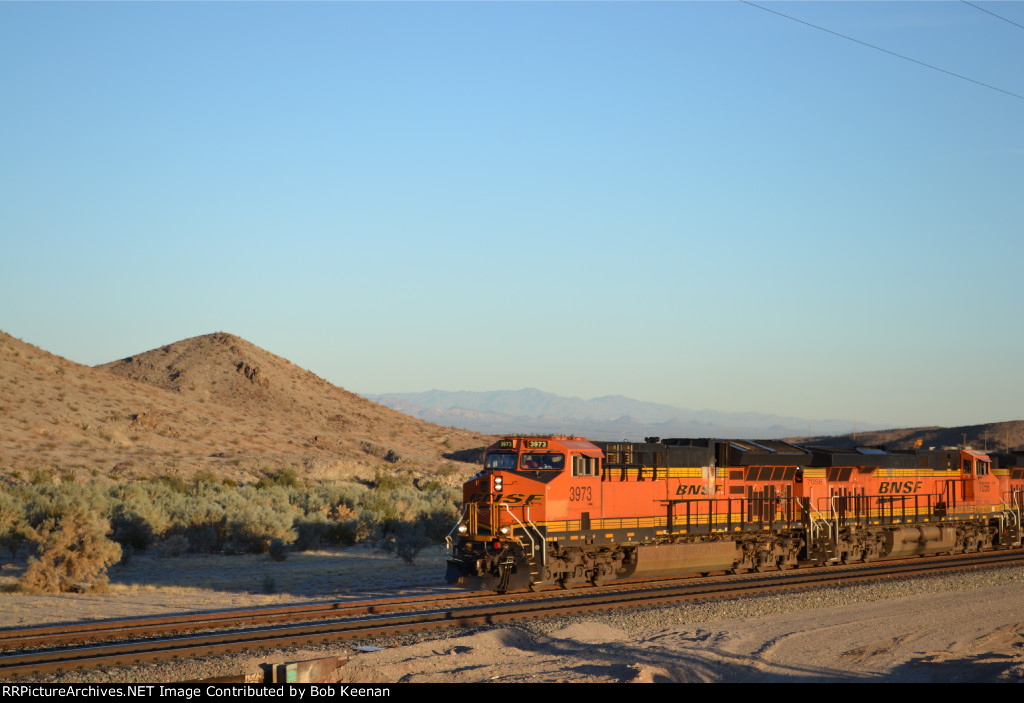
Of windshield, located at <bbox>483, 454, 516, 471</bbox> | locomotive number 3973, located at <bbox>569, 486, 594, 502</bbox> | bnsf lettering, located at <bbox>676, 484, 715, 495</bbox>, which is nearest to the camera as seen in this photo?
locomotive number 3973, located at <bbox>569, 486, 594, 502</bbox>

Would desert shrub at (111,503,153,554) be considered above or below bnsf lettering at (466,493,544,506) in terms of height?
below

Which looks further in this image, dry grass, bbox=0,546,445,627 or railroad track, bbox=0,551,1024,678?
dry grass, bbox=0,546,445,627

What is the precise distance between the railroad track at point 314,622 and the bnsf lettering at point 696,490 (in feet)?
7.65

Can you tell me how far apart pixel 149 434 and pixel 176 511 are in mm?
33747

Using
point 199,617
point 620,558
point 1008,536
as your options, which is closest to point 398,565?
point 620,558

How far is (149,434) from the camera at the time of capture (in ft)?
207

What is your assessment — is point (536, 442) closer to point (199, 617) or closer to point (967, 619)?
point (199, 617)

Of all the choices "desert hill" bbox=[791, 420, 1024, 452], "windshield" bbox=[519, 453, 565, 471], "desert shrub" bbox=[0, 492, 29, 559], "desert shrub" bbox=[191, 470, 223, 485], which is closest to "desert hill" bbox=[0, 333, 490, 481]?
"desert shrub" bbox=[191, 470, 223, 485]

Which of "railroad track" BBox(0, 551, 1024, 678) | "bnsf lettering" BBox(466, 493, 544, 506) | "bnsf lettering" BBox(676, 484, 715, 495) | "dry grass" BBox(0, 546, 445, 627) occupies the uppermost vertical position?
"bnsf lettering" BBox(676, 484, 715, 495)

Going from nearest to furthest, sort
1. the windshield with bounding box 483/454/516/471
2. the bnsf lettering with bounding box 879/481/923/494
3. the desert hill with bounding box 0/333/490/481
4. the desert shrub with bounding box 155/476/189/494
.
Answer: the windshield with bounding box 483/454/516/471, the bnsf lettering with bounding box 879/481/923/494, the desert shrub with bounding box 155/476/189/494, the desert hill with bounding box 0/333/490/481

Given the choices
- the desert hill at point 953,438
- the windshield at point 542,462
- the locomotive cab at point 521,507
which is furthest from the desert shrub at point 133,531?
the desert hill at point 953,438

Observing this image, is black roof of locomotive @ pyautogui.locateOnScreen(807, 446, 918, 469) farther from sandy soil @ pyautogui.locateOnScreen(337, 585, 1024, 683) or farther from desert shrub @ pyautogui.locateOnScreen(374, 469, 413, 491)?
desert shrub @ pyautogui.locateOnScreen(374, 469, 413, 491)

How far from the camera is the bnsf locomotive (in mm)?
20766

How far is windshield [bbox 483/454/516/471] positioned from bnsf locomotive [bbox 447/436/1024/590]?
0.04 meters
